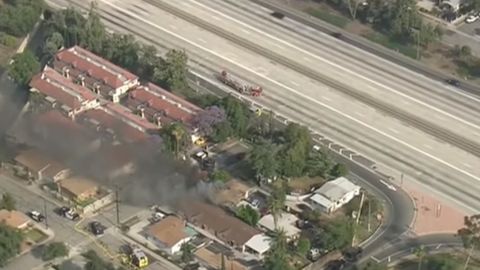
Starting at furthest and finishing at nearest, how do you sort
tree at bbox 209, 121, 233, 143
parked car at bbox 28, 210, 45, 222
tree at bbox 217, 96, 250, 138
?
tree at bbox 217, 96, 250, 138 < tree at bbox 209, 121, 233, 143 < parked car at bbox 28, 210, 45, 222

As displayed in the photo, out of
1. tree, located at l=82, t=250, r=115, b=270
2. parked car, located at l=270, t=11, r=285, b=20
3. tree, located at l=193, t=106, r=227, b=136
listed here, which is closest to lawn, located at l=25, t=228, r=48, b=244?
tree, located at l=82, t=250, r=115, b=270

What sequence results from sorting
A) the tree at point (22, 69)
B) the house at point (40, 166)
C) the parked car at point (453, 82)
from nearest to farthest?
the house at point (40, 166) < the tree at point (22, 69) < the parked car at point (453, 82)

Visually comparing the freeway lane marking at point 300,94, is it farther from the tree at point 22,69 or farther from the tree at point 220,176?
the tree at point 22,69

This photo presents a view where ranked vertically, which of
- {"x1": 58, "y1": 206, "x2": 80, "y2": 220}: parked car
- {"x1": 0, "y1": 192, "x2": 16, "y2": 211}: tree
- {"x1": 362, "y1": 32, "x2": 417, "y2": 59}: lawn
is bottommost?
{"x1": 58, "y1": 206, "x2": 80, "y2": 220}: parked car

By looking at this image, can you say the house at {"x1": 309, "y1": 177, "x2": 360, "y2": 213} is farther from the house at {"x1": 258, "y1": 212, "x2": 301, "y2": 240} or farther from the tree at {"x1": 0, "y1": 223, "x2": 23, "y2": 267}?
the tree at {"x1": 0, "y1": 223, "x2": 23, "y2": 267}

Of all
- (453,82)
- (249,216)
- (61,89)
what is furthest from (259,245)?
(453,82)

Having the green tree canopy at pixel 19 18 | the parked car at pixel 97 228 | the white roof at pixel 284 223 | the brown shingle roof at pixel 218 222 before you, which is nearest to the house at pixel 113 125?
the brown shingle roof at pixel 218 222
